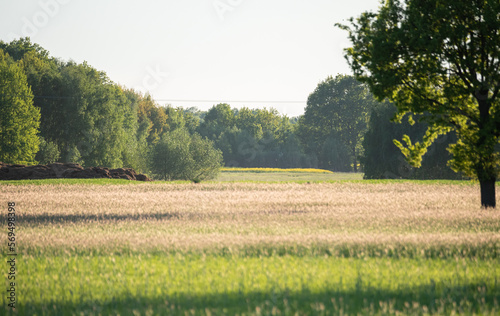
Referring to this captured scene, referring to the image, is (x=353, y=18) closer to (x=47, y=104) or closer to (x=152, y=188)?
(x=152, y=188)

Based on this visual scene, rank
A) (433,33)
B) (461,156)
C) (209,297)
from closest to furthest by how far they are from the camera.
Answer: (209,297) < (433,33) < (461,156)

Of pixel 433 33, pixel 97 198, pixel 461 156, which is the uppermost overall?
pixel 433 33

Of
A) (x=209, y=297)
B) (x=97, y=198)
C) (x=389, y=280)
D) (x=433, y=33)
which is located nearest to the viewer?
(x=209, y=297)

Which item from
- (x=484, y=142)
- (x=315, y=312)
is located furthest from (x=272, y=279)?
(x=484, y=142)

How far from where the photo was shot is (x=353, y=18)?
20031 mm

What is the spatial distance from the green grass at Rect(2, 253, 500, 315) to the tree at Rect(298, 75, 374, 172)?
89.2 metres

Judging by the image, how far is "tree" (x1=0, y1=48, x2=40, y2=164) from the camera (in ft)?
166

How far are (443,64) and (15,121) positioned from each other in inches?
1711

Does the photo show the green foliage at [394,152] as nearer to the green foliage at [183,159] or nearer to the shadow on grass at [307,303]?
the green foliage at [183,159]

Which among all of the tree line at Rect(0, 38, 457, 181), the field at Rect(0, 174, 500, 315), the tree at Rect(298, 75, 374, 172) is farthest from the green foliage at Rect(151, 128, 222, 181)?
the tree at Rect(298, 75, 374, 172)

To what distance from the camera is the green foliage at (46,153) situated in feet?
188

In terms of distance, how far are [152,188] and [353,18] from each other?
58.8 ft

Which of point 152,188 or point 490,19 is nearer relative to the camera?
point 490,19

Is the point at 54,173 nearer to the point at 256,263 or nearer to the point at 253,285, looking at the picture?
the point at 256,263
